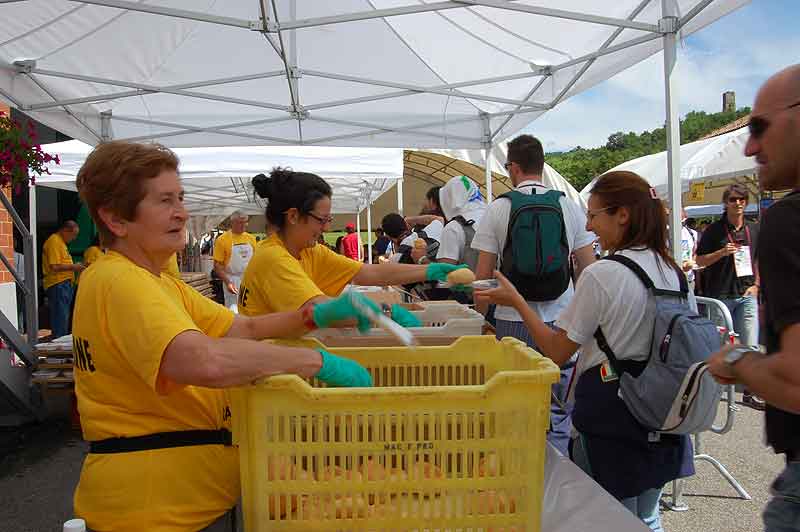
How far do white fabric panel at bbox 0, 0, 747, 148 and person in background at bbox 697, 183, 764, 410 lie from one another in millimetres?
1900

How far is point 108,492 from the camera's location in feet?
4.74

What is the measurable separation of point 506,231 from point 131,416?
2.48 meters

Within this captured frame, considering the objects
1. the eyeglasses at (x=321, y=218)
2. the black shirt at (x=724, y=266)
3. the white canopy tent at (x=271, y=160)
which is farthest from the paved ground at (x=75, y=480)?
the white canopy tent at (x=271, y=160)

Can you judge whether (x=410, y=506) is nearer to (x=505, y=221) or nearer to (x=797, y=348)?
(x=797, y=348)

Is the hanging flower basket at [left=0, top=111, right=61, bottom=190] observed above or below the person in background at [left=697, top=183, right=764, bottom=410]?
above

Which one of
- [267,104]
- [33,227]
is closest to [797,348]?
[267,104]

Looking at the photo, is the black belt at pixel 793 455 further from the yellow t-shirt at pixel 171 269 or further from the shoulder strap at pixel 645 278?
the yellow t-shirt at pixel 171 269

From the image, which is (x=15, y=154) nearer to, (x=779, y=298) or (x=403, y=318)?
(x=403, y=318)

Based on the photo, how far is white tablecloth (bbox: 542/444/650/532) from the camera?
151cm

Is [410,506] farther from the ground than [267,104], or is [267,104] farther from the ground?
[267,104]

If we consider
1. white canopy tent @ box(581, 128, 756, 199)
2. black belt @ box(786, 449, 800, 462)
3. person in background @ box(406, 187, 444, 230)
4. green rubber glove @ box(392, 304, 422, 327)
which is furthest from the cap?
white canopy tent @ box(581, 128, 756, 199)

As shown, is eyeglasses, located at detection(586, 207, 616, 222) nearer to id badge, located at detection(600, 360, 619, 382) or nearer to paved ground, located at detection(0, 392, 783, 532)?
id badge, located at detection(600, 360, 619, 382)

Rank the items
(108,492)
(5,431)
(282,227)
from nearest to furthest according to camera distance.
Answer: (108,492)
(282,227)
(5,431)

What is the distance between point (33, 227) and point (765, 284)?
27.2 ft
